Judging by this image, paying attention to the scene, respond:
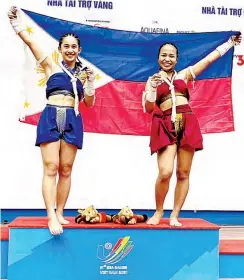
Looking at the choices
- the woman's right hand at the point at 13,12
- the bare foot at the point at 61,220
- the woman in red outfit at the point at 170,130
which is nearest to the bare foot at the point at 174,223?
the woman in red outfit at the point at 170,130

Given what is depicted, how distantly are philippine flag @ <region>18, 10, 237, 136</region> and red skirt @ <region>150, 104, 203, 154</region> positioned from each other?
64.4 inches

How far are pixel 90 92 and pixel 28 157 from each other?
6.06 feet

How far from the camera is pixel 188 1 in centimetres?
464

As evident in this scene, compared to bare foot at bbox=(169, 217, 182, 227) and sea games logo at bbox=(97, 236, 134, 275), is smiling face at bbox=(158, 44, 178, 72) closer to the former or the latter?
bare foot at bbox=(169, 217, 182, 227)

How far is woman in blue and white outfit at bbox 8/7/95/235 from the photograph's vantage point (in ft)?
8.98

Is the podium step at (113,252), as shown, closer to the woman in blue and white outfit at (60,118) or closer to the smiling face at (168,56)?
the woman in blue and white outfit at (60,118)

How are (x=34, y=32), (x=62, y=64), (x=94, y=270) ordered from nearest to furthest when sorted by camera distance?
1. (x=94, y=270)
2. (x=62, y=64)
3. (x=34, y=32)

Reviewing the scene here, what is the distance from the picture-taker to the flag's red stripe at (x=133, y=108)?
14.8 feet

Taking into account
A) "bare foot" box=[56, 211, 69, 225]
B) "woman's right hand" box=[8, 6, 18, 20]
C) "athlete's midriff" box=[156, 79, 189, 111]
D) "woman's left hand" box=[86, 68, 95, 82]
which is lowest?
"bare foot" box=[56, 211, 69, 225]

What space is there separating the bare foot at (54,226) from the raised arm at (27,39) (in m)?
0.93

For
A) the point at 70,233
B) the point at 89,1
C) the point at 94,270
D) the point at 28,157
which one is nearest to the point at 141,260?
the point at 94,270

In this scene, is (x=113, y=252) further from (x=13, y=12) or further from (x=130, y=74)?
(x=130, y=74)

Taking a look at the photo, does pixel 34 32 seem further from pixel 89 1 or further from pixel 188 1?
pixel 188 1

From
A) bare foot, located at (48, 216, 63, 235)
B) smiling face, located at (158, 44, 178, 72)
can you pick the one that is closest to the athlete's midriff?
smiling face, located at (158, 44, 178, 72)
